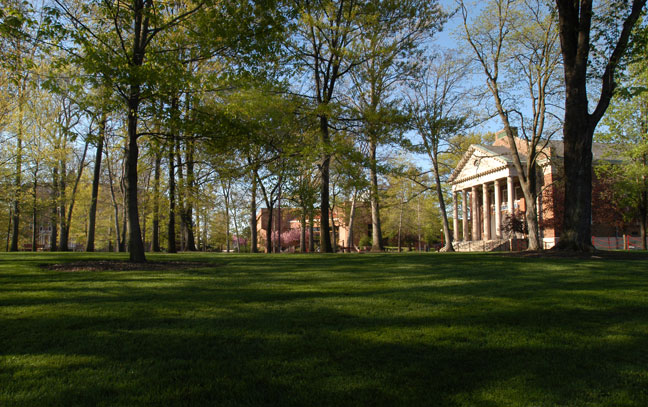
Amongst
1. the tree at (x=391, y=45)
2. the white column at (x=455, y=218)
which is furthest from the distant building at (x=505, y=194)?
the tree at (x=391, y=45)

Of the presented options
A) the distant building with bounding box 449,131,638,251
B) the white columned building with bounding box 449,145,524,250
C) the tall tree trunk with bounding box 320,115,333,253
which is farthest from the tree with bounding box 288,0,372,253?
the white columned building with bounding box 449,145,524,250

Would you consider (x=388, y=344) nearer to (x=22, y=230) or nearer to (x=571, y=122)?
(x=571, y=122)

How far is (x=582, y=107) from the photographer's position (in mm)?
13648

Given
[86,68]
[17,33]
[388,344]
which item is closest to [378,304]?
[388,344]

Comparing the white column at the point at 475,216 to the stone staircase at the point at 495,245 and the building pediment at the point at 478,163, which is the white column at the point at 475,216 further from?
the stone staircase at the point at 495,245

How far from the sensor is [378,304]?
18.4 ft

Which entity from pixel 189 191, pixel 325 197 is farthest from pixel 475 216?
pixel 189 191

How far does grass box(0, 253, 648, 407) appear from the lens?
114 inches

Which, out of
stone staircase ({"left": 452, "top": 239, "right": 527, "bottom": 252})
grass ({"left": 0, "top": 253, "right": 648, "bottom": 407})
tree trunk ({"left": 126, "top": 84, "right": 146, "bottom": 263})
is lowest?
stone staircase ({"left": 452, "top": 239, "right": 527, "bottom": 252})

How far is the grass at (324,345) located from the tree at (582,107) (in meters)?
7.28

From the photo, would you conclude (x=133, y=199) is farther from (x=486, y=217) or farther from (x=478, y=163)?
(x=486, y=217)

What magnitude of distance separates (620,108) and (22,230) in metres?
52.3

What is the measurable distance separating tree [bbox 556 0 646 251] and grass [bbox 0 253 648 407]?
23.9 feet

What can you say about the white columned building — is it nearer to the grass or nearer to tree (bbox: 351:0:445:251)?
tree (bbox: 351:0:445:251)
